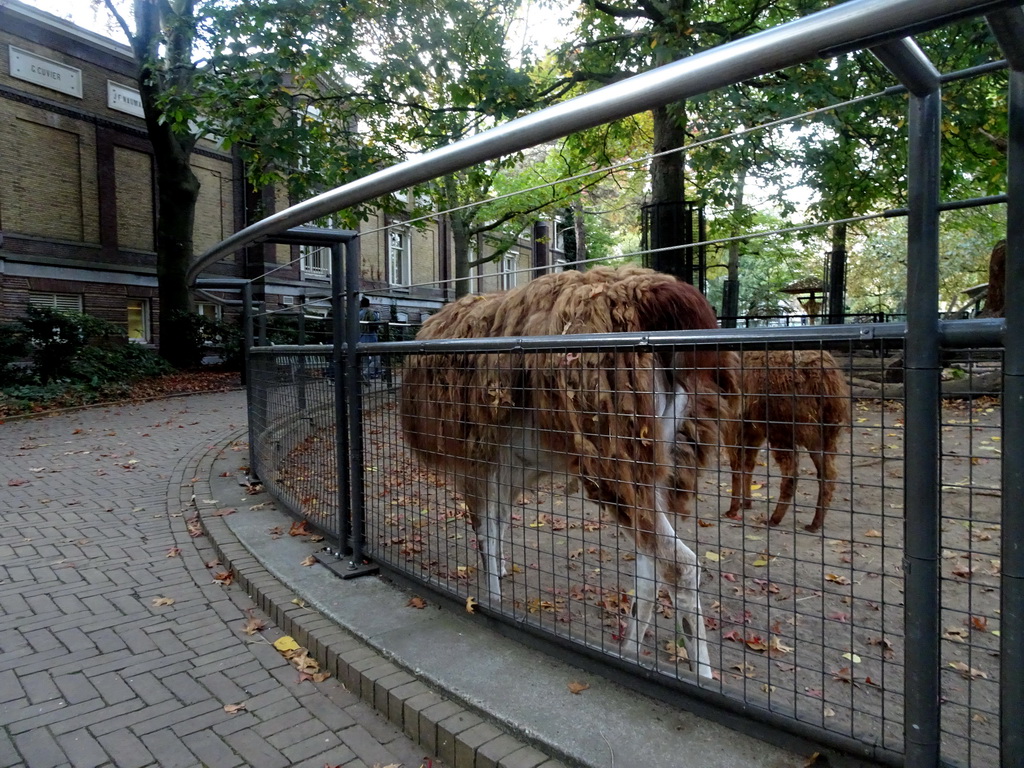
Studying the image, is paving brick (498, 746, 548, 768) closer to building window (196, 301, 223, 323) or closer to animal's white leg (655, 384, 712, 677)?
animal's white leg (655, 384, 712, 677)

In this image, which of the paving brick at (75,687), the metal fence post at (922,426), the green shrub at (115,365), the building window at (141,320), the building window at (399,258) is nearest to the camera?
the metal fence post at (922,426)

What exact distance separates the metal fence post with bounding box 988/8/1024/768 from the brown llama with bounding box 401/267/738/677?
920 millimetres

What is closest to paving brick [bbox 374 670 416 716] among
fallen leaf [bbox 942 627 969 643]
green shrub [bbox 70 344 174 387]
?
fallen leaf [bbox 942 627 969 643]

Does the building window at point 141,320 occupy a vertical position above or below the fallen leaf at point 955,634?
above

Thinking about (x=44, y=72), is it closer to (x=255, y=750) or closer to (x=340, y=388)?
(x=340, y=388)

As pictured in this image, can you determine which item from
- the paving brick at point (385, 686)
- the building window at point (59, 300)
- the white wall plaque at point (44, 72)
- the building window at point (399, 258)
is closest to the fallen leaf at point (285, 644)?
the paving brick at point (385, 686)

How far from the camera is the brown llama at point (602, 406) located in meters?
2.66

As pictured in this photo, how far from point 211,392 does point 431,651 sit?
50.4ft

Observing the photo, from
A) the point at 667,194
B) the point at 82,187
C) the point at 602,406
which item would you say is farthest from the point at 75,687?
the point at 82,187

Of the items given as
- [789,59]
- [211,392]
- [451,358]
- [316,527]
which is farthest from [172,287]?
[789,59]

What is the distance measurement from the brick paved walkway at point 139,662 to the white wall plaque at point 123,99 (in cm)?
2023

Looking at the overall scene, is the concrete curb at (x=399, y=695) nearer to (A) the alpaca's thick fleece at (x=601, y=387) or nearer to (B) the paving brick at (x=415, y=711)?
(B) the paving brick at (x=415, y=711)

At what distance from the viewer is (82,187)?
21391mm

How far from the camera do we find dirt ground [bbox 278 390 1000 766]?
7.23 ft
